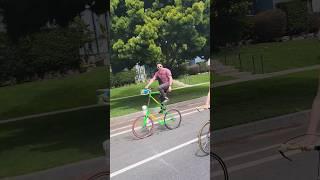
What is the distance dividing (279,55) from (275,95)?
24 cm

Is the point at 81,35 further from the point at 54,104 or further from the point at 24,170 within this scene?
the point at 24,170

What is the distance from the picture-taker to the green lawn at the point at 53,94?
2396 millimetres

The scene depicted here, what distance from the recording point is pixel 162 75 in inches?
102

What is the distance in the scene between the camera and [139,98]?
2557mm

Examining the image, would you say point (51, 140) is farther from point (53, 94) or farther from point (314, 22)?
point (314, 22)

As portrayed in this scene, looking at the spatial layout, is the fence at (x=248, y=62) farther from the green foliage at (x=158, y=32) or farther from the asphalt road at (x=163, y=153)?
the asphalt road at (x=163, y=153)

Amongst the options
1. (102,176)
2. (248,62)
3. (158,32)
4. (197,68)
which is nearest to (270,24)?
(248,62)

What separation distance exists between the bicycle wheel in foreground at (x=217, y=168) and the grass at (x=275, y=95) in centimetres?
25

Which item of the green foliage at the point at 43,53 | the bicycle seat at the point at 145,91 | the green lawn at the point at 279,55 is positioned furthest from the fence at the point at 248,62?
the green foliage at the point at 43,53

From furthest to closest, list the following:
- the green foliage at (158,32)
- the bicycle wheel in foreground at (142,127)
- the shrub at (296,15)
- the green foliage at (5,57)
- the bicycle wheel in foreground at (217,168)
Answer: the shrub at (296,15)
the bicycle wheel in foreground at (217,168)
the bicycle wheel in foreground at (142,127)
the green foliage at (158,32)
the green foliage at (5,57)

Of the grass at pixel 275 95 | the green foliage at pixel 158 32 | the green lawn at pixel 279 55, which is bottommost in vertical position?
the grass at pixel 275 95

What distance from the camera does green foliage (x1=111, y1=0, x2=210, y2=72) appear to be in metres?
2.46

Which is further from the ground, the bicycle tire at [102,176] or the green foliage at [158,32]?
the green foliage at [158,32]

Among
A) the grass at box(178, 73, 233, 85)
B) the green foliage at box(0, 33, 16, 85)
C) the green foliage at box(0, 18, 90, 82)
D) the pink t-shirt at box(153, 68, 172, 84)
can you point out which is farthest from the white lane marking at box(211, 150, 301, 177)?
the green foliage at box(0, 33, 16, 85)
